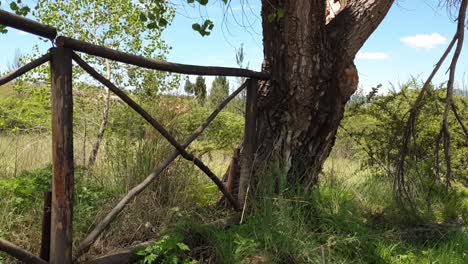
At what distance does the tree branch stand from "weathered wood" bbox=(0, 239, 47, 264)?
3.03 metres

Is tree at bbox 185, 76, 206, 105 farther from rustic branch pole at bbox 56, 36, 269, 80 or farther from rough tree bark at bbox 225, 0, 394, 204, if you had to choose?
rustic branch pole at bbox 56, 36, 269, 80

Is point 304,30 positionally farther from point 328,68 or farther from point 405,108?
point 405,108

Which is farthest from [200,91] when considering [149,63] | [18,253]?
[18,253]

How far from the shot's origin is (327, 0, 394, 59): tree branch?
14.5 feet

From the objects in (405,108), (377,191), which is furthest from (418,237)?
(405,108)

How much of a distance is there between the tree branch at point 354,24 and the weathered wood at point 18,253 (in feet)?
9.93

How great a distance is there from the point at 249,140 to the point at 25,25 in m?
2.26

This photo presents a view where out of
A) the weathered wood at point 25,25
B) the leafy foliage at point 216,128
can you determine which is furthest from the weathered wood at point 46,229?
the leafy foliage at point 216,128

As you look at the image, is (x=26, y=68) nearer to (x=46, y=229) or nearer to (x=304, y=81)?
(x=46, y=229)

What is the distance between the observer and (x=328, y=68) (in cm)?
431

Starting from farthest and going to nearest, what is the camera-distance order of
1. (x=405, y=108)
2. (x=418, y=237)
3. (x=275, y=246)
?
(x=405, y=108), (x=418, y=237), (x=275, y=246)

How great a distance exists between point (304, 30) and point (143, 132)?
70.3 inches

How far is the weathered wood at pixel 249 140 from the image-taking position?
423cm

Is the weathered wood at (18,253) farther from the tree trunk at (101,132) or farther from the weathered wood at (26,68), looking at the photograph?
the tree trunk at (101,132)
